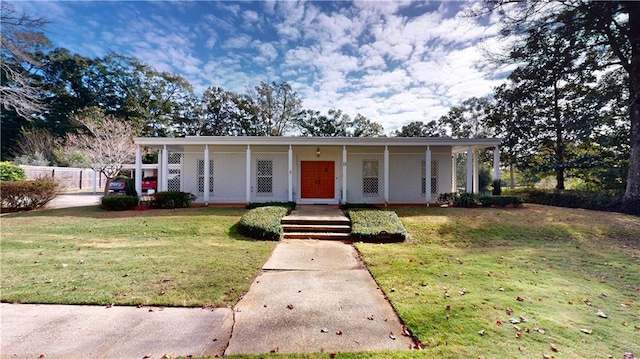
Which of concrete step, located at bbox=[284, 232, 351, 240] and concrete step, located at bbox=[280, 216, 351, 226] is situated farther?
concrete step, located at bbox=[280, 216, 351, 226]

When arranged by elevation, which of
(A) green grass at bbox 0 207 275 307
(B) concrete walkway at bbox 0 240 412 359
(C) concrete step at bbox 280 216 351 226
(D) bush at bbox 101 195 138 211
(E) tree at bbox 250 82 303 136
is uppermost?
(E) tree at bbox 250 82 303 136

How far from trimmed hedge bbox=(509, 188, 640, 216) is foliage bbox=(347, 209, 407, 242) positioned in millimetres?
9597

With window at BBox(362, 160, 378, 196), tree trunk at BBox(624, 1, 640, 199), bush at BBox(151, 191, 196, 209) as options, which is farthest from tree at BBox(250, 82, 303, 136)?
tree trunk at BBox(624, 1, 640, 199)

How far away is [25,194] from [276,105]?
857 inches

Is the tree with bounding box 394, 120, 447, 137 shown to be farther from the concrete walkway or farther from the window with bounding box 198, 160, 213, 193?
the concrete walkway

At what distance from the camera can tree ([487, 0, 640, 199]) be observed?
1059 cm

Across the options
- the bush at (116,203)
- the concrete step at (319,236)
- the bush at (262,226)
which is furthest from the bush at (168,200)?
the concrete step at (319,236)

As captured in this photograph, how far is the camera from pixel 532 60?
13.0 m

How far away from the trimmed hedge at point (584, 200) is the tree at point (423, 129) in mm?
15884

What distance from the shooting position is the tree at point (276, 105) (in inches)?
1136

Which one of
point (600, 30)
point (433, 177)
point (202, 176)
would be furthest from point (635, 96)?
point (202, 176)

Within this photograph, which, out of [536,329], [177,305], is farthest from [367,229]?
[177,305]

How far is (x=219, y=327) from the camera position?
293 centimetres

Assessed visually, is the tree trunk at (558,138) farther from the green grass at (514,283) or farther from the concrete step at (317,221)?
the concrete step at (317,221)
